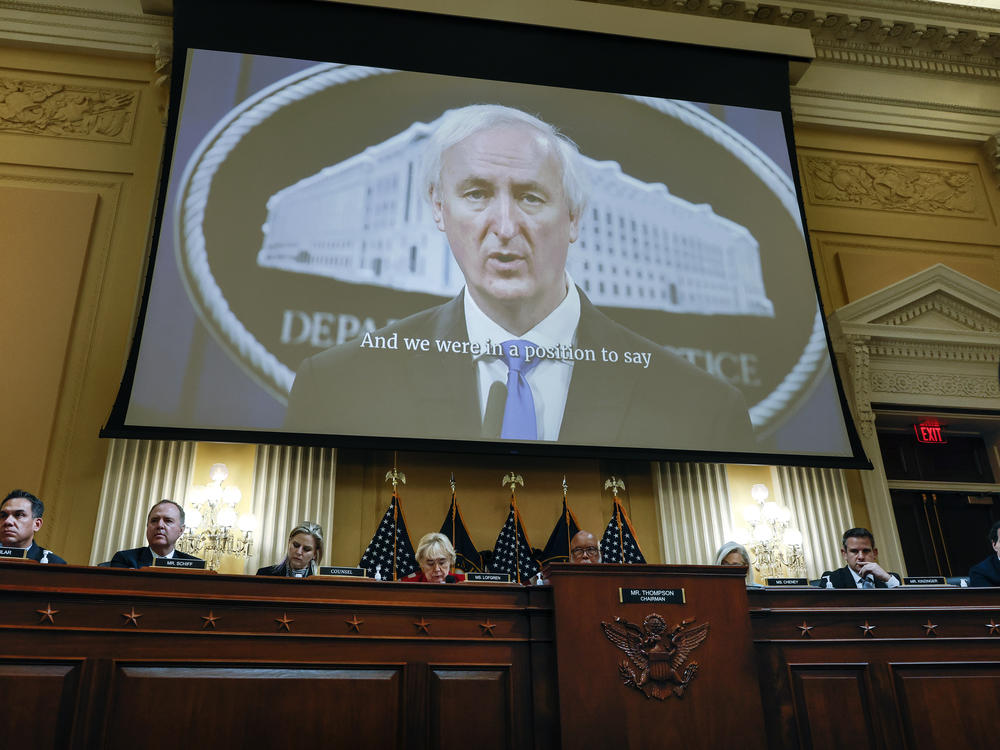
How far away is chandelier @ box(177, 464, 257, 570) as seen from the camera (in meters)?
5.37

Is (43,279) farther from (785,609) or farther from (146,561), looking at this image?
(785,609)

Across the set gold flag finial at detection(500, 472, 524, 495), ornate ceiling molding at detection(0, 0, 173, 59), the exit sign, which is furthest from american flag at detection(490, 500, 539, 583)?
ornate ceiling molding at detection(0, 0, 173, 59)

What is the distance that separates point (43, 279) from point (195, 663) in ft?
13.6

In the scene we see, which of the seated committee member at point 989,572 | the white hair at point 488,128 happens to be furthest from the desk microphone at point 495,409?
the seated committee member at point 989,572

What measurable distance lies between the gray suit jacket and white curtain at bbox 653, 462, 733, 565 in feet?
2.05

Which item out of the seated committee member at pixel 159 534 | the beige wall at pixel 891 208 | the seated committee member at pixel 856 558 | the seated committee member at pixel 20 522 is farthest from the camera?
the beige wall at pixel 891 208

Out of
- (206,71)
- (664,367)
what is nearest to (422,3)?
(206,71)

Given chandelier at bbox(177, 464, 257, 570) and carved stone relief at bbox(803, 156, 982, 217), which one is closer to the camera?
chandelier at bbox(177, 464, 257, 570)

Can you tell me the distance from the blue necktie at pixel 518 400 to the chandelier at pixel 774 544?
6.02 feet

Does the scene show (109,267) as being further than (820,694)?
Yes

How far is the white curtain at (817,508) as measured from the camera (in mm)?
6344

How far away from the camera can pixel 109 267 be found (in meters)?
6.32

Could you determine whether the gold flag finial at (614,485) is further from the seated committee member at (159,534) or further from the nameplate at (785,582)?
the seated committee member at (159,534)

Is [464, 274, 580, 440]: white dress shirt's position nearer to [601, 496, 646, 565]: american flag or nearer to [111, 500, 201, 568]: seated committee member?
[601, 496, 646, 565]: american flag
